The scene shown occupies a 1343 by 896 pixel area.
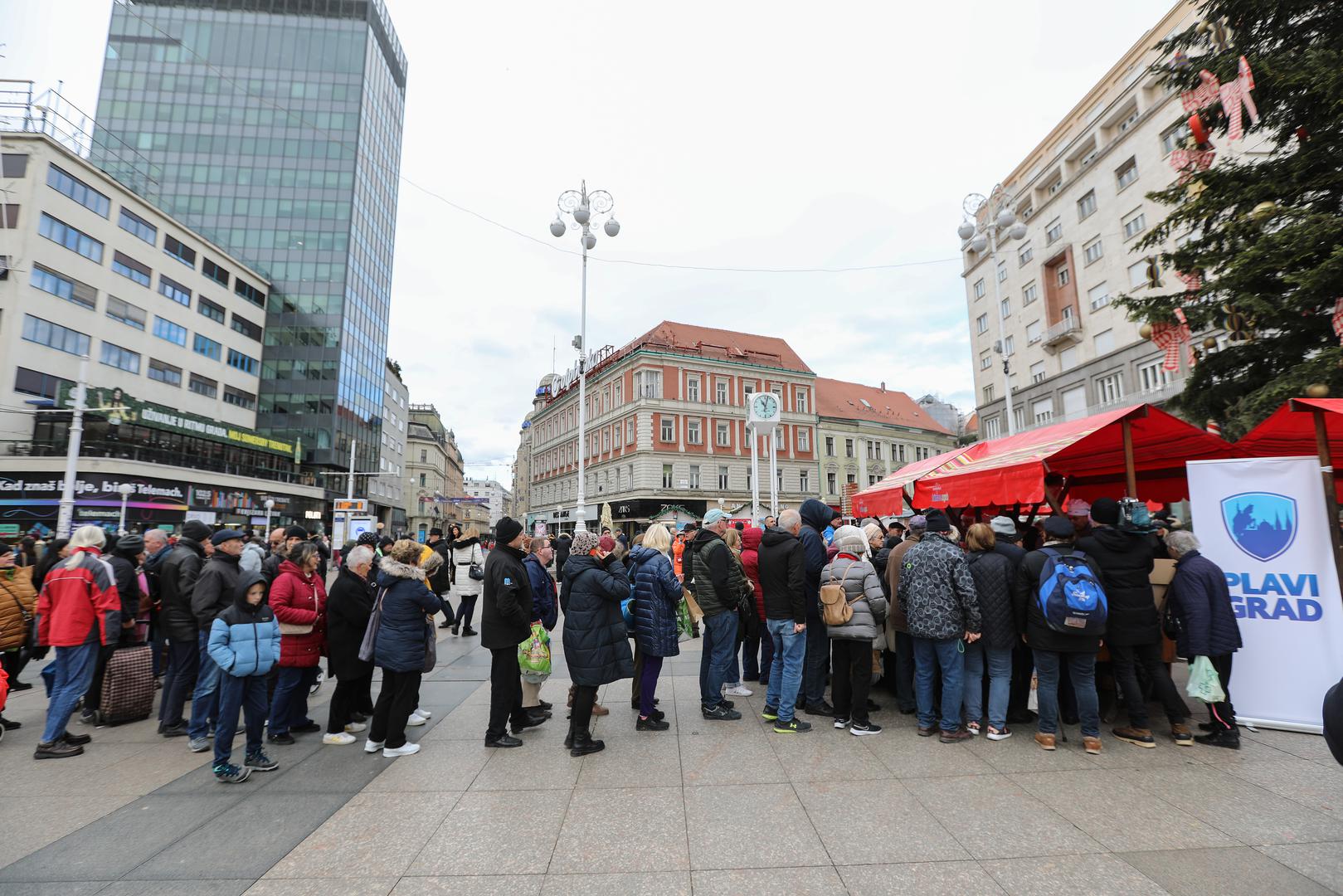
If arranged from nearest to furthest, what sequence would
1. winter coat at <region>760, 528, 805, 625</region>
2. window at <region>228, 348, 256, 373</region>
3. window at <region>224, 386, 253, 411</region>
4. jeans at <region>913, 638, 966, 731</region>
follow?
jeans at <region>913, 638, 966, 731</region>, winter coat at <region>760, 528, 805, 625</region>, window at <region>224, 386, 253, 411</region>, window at <region>228, 348, 256, 373</region>

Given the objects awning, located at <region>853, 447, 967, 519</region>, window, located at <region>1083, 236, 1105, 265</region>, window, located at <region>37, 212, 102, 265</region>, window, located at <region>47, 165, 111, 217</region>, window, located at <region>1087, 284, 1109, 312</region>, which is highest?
window, located at <region>47, 165, 111, 217</region>

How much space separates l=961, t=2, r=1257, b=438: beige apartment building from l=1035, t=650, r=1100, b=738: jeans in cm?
2264

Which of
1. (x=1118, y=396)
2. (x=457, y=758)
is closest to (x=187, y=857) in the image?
(x=457, y=758)

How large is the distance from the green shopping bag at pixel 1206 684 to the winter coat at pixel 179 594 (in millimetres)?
9161

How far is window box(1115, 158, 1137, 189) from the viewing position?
29406mm

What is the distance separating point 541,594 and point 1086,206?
127 ft

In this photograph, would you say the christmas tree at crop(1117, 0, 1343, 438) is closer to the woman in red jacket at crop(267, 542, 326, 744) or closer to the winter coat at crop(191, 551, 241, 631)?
the woman in red jacket at crop(267, 542, 326, 744)

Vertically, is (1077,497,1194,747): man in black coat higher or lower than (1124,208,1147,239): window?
lower

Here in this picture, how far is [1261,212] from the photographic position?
7965 millimetres

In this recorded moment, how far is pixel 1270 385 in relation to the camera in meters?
7.89

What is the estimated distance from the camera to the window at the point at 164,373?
4034 centimetres

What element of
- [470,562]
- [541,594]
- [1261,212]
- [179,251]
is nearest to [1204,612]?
[541,594]

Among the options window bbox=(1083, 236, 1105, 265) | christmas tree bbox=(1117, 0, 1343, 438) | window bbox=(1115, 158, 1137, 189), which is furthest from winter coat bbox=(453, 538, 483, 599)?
window bbox=(1115, 158, 1137, 189)

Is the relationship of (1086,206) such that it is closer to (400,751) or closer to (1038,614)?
(1038,614)
